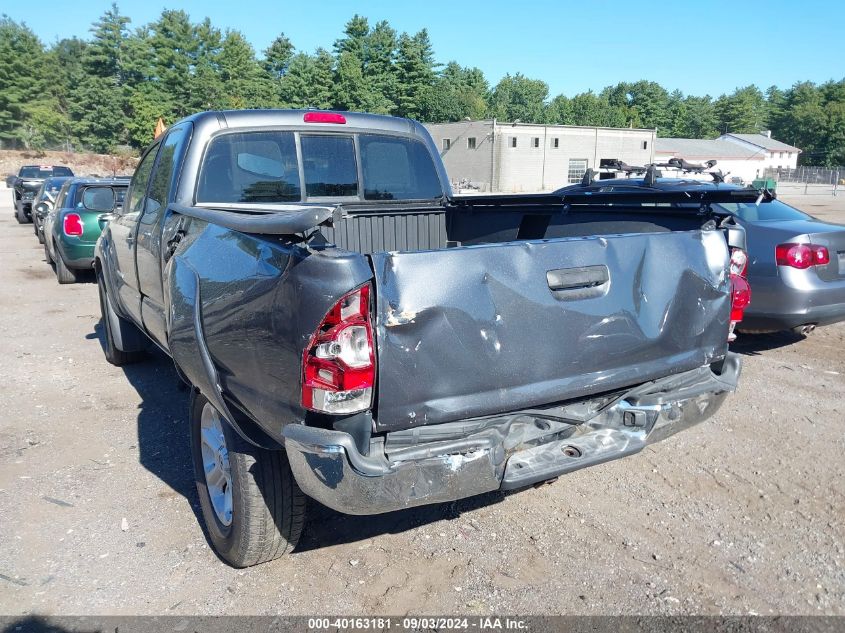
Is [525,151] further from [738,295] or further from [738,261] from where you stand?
[738,295]

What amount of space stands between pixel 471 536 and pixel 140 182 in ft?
12.4

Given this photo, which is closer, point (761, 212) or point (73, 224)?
point (761, 212)

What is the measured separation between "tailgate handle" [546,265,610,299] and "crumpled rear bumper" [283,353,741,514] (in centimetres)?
53

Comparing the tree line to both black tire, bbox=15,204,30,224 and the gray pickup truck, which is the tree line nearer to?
black tire, bbox=15,204,30,224

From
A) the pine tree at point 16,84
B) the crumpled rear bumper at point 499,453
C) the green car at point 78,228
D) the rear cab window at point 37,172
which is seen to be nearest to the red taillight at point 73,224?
the green car at point 78,228

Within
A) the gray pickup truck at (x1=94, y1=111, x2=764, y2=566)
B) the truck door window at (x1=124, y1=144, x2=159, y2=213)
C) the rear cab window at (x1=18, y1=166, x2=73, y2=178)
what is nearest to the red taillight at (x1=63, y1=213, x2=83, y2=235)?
the truck door window at (x1=124, y1=144, x2=159, y2=213)

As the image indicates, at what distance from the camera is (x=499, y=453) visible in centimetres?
260

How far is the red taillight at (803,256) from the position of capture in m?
6.29

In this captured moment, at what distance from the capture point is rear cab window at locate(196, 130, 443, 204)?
418cm

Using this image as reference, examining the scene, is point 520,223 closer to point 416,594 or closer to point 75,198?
point 416,594

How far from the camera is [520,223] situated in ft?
15.3

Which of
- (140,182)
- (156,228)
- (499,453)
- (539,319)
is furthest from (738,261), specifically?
(140,182)

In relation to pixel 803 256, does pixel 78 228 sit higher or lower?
lower

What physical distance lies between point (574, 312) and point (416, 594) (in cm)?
144
